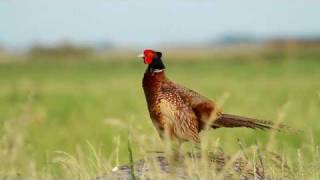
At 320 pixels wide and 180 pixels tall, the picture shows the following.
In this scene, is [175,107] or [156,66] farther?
[175,107]

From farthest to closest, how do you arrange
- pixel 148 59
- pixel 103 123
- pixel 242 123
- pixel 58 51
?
pixel 58 51, pixel 103 123, pixel 242 123, pixel 148 59

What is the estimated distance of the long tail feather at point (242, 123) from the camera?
4.57m

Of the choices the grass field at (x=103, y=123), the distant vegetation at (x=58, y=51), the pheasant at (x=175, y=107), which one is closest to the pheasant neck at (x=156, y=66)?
the pheasant at (x=175, y=107)

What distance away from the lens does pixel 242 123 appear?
462 centimetres

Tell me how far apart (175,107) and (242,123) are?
1.35 ft

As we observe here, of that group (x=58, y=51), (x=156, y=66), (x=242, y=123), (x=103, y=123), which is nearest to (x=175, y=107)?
(x=156, y=66)

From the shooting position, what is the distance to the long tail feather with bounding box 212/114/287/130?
457 cm

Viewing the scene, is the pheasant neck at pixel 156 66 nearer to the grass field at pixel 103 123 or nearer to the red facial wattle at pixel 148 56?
the red facial wattle at pixel 148 56

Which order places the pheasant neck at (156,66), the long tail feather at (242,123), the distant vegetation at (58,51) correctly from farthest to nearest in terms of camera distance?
the distant vegetation at (58,51), the long tail feather at (242,123), the pheasant neck at (156,66)

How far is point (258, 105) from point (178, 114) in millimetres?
20357

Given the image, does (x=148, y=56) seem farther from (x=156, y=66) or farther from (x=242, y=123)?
(x=242, y=123)

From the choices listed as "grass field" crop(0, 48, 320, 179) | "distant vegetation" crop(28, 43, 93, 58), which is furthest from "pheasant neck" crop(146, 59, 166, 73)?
"distant vegetation" crop(28, 43, 93, 58)

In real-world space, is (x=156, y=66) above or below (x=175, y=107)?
above

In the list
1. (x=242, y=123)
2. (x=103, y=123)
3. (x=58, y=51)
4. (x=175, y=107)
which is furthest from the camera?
(x=58, y=51)
